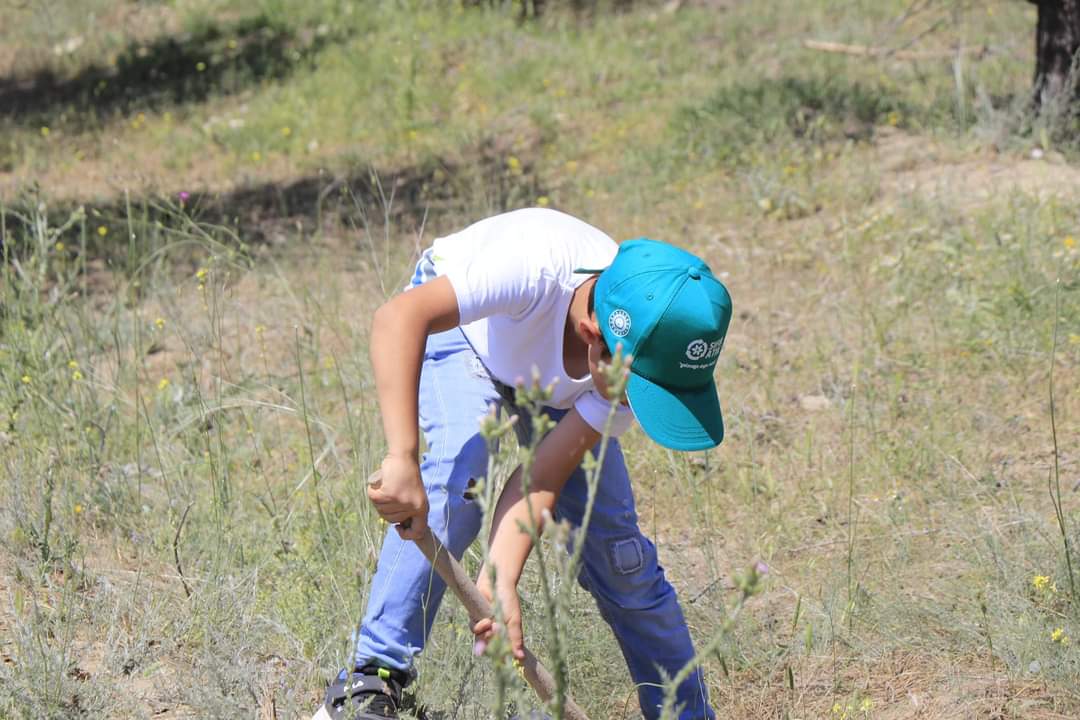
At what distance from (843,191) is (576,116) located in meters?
2.11

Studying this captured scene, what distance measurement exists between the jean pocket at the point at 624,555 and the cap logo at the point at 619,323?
49 cm

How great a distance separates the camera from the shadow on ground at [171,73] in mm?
8172

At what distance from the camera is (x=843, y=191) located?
5.17 m

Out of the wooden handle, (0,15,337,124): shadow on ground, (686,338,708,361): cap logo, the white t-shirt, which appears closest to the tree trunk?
the white t-shirt

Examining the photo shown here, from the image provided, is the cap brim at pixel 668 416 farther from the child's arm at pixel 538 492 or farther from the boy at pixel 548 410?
the child's arm at pixel 538 492

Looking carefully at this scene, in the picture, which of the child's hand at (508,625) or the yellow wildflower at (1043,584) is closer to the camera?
the child's hand at (508,625)

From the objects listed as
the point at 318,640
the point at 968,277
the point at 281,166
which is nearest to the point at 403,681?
the point at 318,640

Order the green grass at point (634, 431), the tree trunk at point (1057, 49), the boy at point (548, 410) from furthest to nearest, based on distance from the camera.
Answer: the tree trunk at point (1057, 49)
the green grass at point (634, 431)
the boy at point (548, 410)

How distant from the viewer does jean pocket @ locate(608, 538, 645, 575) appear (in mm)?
2314

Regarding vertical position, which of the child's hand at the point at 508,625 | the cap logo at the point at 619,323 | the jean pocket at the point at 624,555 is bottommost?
the jean pocket at the point at 624,555

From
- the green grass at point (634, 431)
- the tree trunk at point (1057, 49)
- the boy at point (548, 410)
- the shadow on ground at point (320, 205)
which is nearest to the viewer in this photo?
the boy at point (548, 410)

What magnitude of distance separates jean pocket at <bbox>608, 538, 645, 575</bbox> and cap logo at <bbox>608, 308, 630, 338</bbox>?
1.61 ft

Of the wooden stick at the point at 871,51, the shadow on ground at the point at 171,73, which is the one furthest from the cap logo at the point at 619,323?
the shadow on ground at the point at 171,73

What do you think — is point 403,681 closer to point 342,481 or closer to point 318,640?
point 318,640
